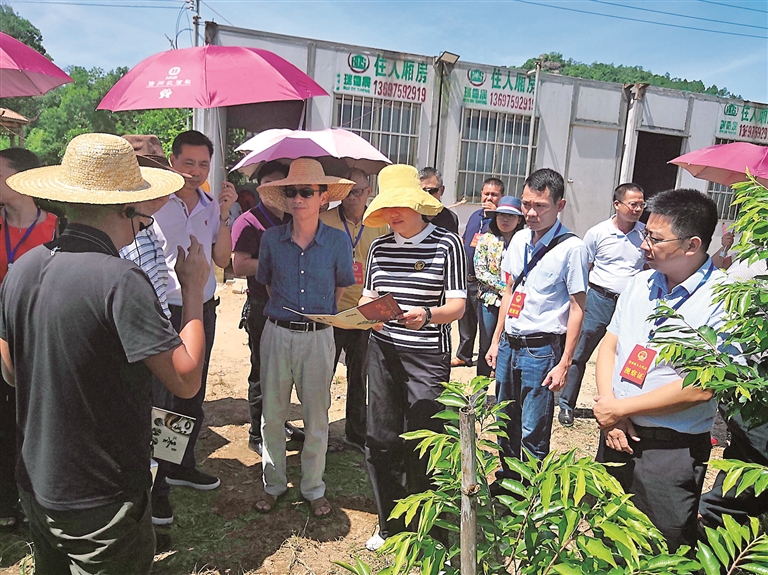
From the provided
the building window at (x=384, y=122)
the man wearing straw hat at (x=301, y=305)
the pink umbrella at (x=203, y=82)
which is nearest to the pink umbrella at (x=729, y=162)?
the man wearing straw hat at (x=301, y=305)

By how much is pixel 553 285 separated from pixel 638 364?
38.0 inches

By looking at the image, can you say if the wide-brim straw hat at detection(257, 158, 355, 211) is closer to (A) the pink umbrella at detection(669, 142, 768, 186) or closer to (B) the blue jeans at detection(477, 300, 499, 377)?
(B) the blue jeans at detection(477, 300, 499, 377)

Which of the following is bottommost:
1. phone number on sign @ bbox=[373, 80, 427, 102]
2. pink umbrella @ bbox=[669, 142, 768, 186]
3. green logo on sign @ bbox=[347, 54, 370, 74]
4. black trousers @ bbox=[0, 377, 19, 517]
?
black trousers @ bbox=[0, 377, 19, 517]

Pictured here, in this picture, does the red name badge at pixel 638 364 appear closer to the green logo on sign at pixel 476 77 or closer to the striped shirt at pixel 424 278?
the striped shirt at pixel 424 278

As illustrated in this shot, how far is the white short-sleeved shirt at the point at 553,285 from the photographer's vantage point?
3053 mm

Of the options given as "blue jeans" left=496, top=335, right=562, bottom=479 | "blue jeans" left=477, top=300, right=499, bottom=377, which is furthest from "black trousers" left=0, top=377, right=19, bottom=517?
"blue jeans" left=477, top=300, right=499, bottom=377

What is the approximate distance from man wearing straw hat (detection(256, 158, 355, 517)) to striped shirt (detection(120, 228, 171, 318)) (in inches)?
25.0

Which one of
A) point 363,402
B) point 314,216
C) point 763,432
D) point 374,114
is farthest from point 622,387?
point 374,114

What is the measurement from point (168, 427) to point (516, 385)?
1.98 m

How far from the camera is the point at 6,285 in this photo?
159 centimetres

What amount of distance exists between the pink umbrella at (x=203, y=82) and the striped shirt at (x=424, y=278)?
1.24 m

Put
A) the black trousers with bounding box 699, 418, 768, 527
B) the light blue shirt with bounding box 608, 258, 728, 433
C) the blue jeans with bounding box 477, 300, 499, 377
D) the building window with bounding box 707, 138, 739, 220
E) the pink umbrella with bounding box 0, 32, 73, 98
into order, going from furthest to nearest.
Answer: the building window with bounding box 707, 138, 739, 220, the blue jeans with bounding box 477, 300, 499, 377, the pink umbrella with bounding box 0, 32, 73, 98, the black trousers with bounding box 699, 418, 768, 527, the light blue shirt with bounding box 608, 258, 728, 433

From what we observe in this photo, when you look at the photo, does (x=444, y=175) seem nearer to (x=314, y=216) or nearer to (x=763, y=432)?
(x=314, y=216)

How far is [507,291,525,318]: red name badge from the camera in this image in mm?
3170
